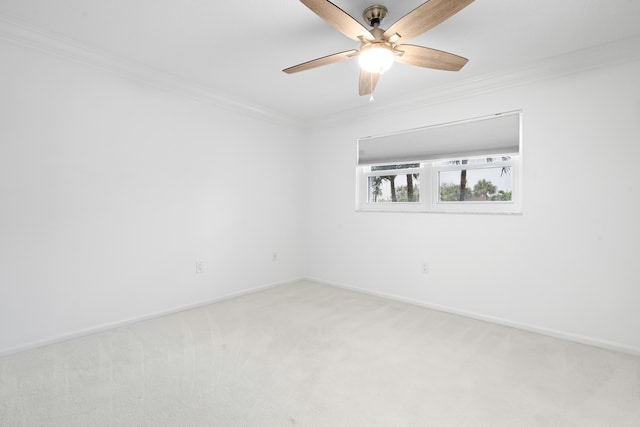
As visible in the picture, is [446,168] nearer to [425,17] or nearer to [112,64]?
[425,17]

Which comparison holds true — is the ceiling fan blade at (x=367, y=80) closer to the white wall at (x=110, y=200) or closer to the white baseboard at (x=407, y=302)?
the white wall at (x=110, y=200)

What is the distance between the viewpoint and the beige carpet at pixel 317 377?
63.3 inches

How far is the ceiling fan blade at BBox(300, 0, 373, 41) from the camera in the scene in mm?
1511

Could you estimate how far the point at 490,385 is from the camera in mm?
1899

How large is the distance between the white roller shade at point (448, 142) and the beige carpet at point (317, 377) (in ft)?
5.56

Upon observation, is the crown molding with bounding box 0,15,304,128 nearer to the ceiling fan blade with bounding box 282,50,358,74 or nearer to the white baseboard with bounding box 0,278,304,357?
the ceiling fan blade with bounding box 282,50,358,74

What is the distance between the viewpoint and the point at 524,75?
2.76m

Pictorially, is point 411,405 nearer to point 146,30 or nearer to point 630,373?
point 630,373

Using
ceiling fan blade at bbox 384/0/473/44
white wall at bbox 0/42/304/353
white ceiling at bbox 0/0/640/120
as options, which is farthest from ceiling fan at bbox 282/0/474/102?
white wall at bbox 0/42/304/353

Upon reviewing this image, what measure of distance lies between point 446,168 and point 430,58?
1.60 meters

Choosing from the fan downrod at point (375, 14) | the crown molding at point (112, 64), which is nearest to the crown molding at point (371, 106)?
the crown molding at point (112, 64)

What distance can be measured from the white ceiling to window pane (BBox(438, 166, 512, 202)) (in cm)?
93

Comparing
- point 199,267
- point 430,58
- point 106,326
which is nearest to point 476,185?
point 430,58

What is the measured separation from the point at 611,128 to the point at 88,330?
4489 mm
